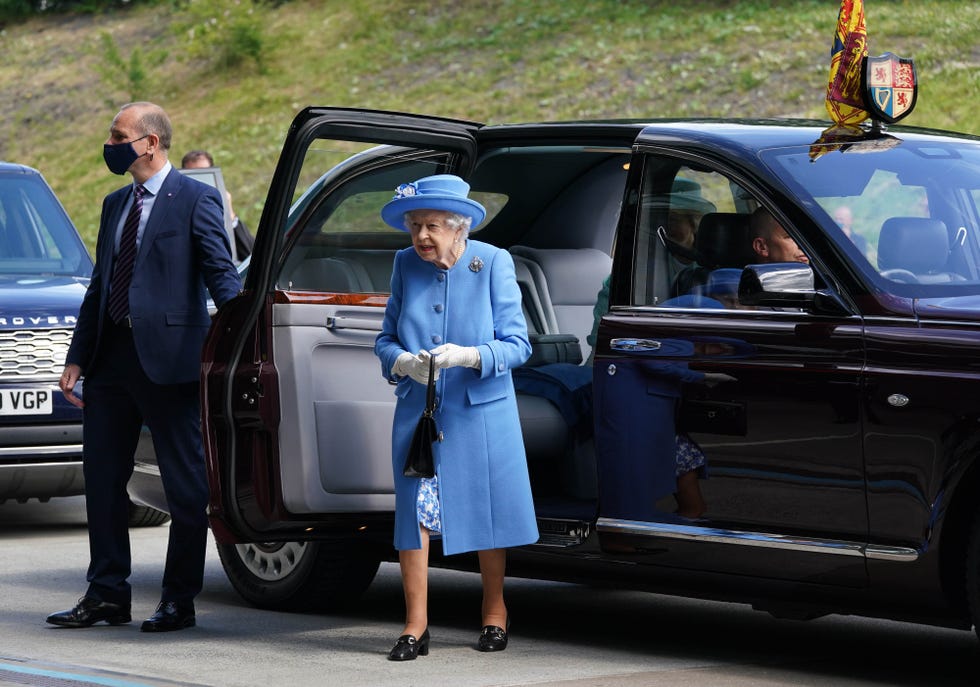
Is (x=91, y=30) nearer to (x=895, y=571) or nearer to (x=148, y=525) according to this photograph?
(x=148, y=525)

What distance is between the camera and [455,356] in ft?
20.1

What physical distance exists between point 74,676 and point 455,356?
1.65 m

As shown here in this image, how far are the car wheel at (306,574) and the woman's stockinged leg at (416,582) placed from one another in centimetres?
100

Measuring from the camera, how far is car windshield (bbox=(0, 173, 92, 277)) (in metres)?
10.6

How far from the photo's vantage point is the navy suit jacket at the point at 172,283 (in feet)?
22.1

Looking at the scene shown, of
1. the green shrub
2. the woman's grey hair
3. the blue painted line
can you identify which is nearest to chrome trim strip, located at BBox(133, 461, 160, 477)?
the blue painted line

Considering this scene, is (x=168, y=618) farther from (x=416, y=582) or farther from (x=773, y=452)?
(x=773, y=452)

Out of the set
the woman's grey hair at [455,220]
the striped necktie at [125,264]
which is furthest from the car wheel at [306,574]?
the woman's grey hair at [455,220]

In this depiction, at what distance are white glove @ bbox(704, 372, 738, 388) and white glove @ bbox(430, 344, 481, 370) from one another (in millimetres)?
805

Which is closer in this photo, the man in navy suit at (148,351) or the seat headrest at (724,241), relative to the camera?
the seat headrest at (724,241)

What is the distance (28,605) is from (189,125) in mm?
27393

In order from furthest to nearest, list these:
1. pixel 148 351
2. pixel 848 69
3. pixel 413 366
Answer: pixel 148 351 < pixel 848 69 < pixel 413 366

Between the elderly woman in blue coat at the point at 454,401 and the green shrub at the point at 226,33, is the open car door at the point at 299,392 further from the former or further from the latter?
the green shrub at the point at 226,33

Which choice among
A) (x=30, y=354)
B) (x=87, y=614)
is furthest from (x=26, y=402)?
(x=87, y=614)
